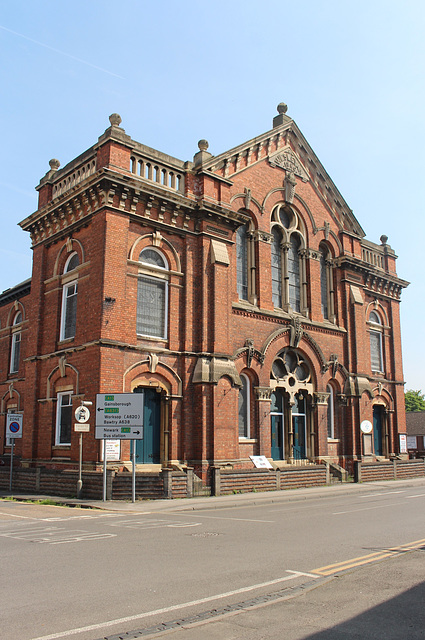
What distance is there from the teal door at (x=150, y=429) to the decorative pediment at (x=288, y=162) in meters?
13.3

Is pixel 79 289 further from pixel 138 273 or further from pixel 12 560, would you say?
pixel 12 560

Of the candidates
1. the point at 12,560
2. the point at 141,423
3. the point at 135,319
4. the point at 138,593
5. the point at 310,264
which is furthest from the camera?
the point at 310,264

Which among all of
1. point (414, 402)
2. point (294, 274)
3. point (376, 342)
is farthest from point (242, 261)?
point (414, 402)

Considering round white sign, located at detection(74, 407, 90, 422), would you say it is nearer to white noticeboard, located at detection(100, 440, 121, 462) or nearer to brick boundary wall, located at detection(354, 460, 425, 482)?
white noticeboard, located at detection(100, 440, 121, 462)

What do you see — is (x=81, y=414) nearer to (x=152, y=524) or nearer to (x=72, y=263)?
(x=152, y=524)

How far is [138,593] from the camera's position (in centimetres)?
666

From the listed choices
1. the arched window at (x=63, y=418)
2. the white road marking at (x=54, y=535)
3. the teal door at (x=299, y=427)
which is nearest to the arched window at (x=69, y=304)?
the arched window at (x=63, y=418)

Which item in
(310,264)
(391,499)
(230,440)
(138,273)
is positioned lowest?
(391,499)

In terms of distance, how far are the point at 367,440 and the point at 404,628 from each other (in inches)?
1015

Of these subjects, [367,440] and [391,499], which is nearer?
[391,499]

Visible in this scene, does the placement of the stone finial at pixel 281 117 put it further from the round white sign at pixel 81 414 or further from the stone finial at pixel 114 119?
the round white sign at pixel 81 414

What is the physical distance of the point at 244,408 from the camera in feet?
82.0

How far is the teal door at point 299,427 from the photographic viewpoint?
27.3 m

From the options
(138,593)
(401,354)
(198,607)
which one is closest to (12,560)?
(138,593)
